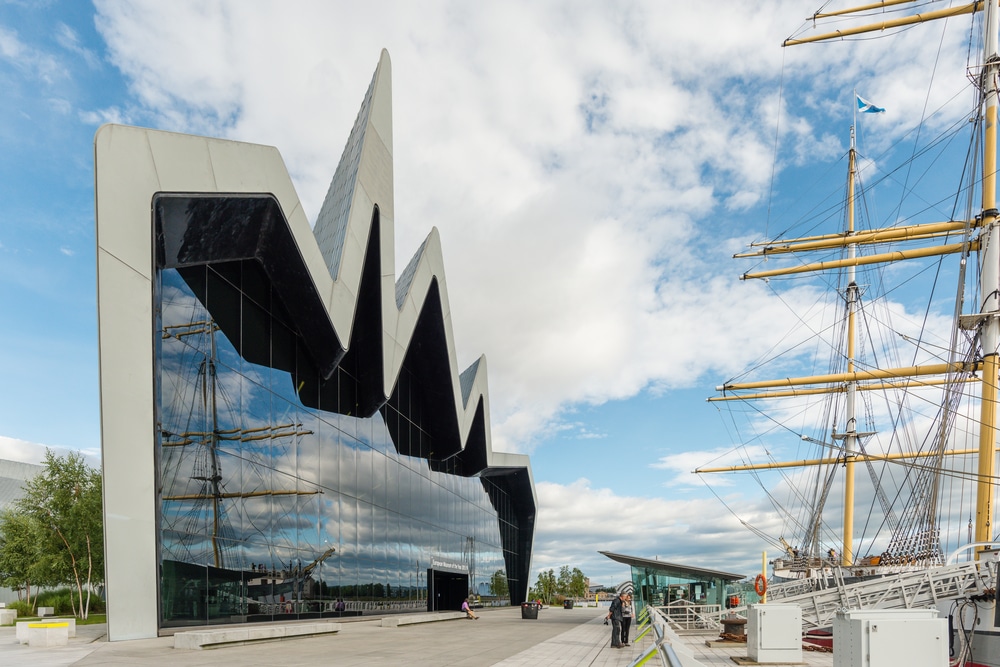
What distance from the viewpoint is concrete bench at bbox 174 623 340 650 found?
1373 cm

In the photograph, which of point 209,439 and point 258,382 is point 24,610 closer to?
point 258,382

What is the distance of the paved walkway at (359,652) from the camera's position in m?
12.1

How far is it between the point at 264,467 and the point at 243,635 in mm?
5734

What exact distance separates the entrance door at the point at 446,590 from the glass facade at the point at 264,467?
56.4 inches

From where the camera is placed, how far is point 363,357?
91.1 feet

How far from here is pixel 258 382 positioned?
20875 millimetres

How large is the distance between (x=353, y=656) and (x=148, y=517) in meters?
5.02

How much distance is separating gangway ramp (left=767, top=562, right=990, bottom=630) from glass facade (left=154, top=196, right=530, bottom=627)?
15101 mm

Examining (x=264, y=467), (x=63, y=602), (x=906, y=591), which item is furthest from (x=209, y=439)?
(x=63, y=602)

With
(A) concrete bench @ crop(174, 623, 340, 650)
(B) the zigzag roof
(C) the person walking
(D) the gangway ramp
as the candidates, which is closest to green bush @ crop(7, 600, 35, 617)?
(B) the zigzag roof

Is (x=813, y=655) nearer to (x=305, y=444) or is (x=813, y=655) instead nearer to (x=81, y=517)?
(x=305, y=444)

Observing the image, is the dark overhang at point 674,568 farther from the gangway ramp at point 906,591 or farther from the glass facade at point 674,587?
the gangway ramp at point 906,591

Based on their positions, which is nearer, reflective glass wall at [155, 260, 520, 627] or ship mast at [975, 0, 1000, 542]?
reflective glass wall at [155, 260, 520, 627]

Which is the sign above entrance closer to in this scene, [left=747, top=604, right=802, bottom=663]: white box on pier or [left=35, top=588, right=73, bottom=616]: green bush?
[left=35, top=588, right=73, bottom=616]: green bush
